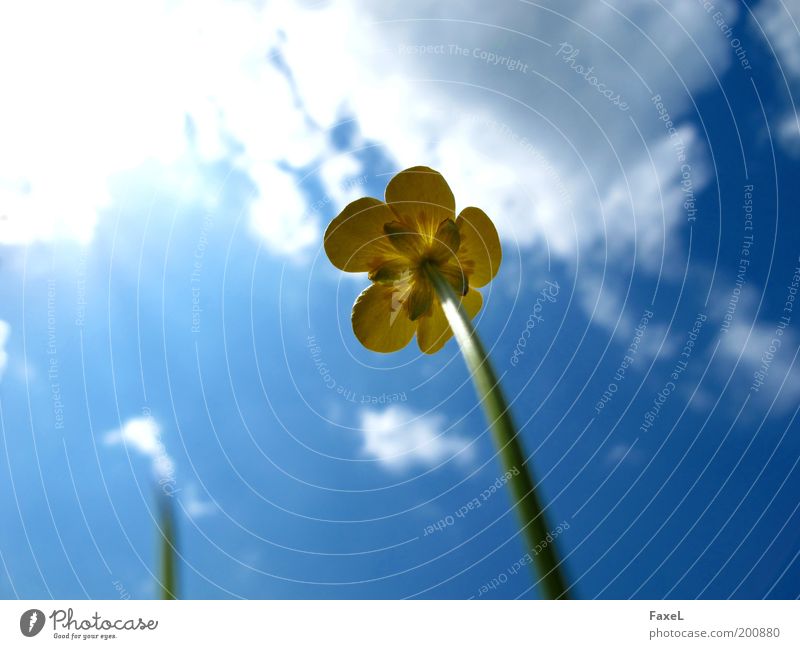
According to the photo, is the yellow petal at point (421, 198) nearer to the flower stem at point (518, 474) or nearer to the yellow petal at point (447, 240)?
the yellow petal at point (447, 240)

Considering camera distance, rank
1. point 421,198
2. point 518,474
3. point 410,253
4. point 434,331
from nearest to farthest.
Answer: point 518,474
point 421,198
point 410,253
point 434,331

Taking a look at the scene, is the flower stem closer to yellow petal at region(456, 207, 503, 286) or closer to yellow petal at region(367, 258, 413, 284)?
yellow petal at region(456, 207, 503, 286)

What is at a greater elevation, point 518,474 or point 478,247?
point 478,247

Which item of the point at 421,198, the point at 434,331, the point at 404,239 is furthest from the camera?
the point at 434,331

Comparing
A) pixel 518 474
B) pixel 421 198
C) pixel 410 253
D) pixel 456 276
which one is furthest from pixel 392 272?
pixel 518 474

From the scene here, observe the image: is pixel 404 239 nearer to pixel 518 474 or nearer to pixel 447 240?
pixel 447 240
